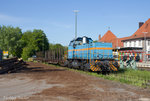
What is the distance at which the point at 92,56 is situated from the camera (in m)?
16.1

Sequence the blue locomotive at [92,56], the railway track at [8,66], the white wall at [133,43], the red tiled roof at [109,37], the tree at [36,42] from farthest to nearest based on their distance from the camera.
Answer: the red tiled roof at [109,37], the tree at [36,42], the white wall at [133,43], the railway track at [8,66], the blue locomotive at [92,56]

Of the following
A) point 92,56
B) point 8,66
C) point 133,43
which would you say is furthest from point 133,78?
point 133,43

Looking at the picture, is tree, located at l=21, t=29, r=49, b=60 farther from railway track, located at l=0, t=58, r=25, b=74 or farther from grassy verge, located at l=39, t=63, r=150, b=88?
grassy verge, located at l=39, t=63, r=150, b=88

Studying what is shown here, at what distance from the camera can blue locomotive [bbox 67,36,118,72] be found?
14.9 m

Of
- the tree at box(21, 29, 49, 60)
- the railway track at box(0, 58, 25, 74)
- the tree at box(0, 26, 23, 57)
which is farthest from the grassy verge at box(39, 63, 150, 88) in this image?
the tree at box(0, 26, 23, 57)

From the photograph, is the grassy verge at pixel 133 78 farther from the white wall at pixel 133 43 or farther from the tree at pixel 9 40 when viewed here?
the tree at pixel 9 40

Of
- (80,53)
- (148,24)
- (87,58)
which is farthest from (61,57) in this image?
(148,24)

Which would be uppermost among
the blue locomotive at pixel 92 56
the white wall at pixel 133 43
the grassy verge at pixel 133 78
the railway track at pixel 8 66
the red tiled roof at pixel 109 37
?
the red tiled roof at pixel 109 37

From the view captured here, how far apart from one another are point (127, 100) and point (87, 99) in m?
1.44

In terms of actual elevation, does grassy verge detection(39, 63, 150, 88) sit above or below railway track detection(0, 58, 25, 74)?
below

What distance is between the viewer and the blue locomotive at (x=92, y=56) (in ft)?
49.0

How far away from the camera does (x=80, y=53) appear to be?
18.5 meters

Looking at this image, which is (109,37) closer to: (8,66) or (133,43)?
(133,43)

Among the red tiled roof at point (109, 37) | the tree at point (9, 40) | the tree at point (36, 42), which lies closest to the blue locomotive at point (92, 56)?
the tree at point (36, 42)
